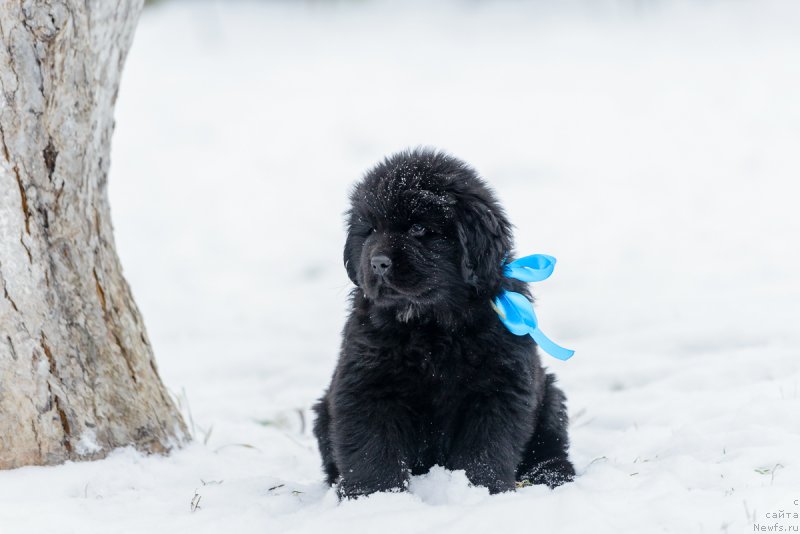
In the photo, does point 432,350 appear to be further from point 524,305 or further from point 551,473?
point 551,473

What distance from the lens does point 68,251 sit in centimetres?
326

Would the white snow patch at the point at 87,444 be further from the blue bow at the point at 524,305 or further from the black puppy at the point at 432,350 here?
the blue bow at the point at 524,305

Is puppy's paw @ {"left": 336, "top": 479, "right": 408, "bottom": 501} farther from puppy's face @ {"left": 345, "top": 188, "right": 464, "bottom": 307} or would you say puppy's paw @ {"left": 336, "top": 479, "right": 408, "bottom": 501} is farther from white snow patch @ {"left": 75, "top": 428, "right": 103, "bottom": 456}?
white snow patch @ {"left": 75, "top": 428, "right": 103, "bottom": 456}

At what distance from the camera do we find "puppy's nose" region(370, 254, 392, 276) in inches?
119

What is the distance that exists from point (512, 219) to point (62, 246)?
5879 millimetres

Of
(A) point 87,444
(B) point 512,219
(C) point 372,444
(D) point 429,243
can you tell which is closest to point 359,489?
(C) point 372,444

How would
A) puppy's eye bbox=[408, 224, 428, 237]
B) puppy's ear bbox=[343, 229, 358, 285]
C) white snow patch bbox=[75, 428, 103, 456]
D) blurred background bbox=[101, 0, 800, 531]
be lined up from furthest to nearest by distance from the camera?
blurred background bbox=[101, 0, 800, 531], puppy's ear bbox=[343, 229, 358, 285], white snow patch bbox=[75, 428, 103, 456], puppy's eye bbox=[408, 224, 428, 237]

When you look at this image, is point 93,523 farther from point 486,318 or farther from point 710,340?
point 710,340

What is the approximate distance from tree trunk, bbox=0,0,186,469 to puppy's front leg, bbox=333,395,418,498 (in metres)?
0.99

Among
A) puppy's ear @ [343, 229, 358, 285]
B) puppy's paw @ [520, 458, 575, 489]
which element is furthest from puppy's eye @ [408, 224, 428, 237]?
puppy's paw @ [520, 458, 575, 489]

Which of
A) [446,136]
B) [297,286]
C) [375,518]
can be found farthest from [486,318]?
[446,136]

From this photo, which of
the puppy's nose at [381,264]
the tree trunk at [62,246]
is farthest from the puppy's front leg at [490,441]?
the tree trunk at [62,246]

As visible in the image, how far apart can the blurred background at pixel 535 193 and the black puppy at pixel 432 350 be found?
1.39ft

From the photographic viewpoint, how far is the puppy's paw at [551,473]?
320cm
